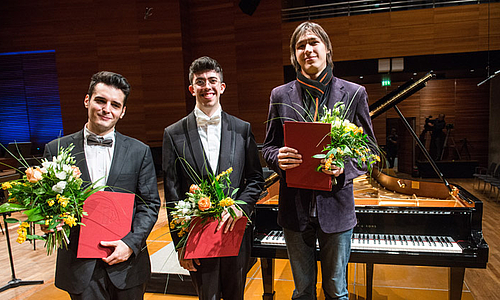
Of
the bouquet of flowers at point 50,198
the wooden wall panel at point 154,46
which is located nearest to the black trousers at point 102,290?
the bouquet of flowers at point 50,198

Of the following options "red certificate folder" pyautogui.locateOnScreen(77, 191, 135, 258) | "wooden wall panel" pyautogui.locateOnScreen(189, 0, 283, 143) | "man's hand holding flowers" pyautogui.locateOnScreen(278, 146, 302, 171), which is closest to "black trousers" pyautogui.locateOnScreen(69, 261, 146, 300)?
"red certificate folder" pyautogui.locateOnScreen(77, 191, 135, 258)

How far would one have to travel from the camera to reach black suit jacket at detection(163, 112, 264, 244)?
1.67 meters

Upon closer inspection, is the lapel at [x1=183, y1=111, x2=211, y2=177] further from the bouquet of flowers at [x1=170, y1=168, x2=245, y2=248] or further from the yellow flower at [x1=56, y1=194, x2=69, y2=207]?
the yellow flower at [x1=56, y1=194, x2=69, y2=207]

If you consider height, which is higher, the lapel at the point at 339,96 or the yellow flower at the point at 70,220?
the lapel at the point at 339,96

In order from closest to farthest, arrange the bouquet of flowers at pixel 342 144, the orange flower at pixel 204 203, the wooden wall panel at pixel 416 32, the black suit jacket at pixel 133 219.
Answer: the bouquet of flowers at pixel 342 144 < the orange flower at pixel 204 203 < the black suit jacket at pixel 133 219 < the wooden wall panel at pixel 416 32

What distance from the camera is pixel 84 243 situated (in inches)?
55.2

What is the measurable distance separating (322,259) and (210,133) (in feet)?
2.68

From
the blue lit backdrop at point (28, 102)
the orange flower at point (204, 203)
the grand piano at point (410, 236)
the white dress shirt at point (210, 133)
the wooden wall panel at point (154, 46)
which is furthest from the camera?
the blue lit backdrop at point (28, 102)

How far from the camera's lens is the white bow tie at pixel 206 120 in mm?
1700

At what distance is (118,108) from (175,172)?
42cm

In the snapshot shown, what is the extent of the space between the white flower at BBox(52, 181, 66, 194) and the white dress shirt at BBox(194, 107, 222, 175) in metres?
0.65

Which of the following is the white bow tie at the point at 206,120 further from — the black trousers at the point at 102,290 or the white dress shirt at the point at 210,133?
the black trousers at the point at 102,290

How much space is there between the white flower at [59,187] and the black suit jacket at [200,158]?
476 mm

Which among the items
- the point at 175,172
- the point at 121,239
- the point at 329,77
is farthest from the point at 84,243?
the point at 329,77
